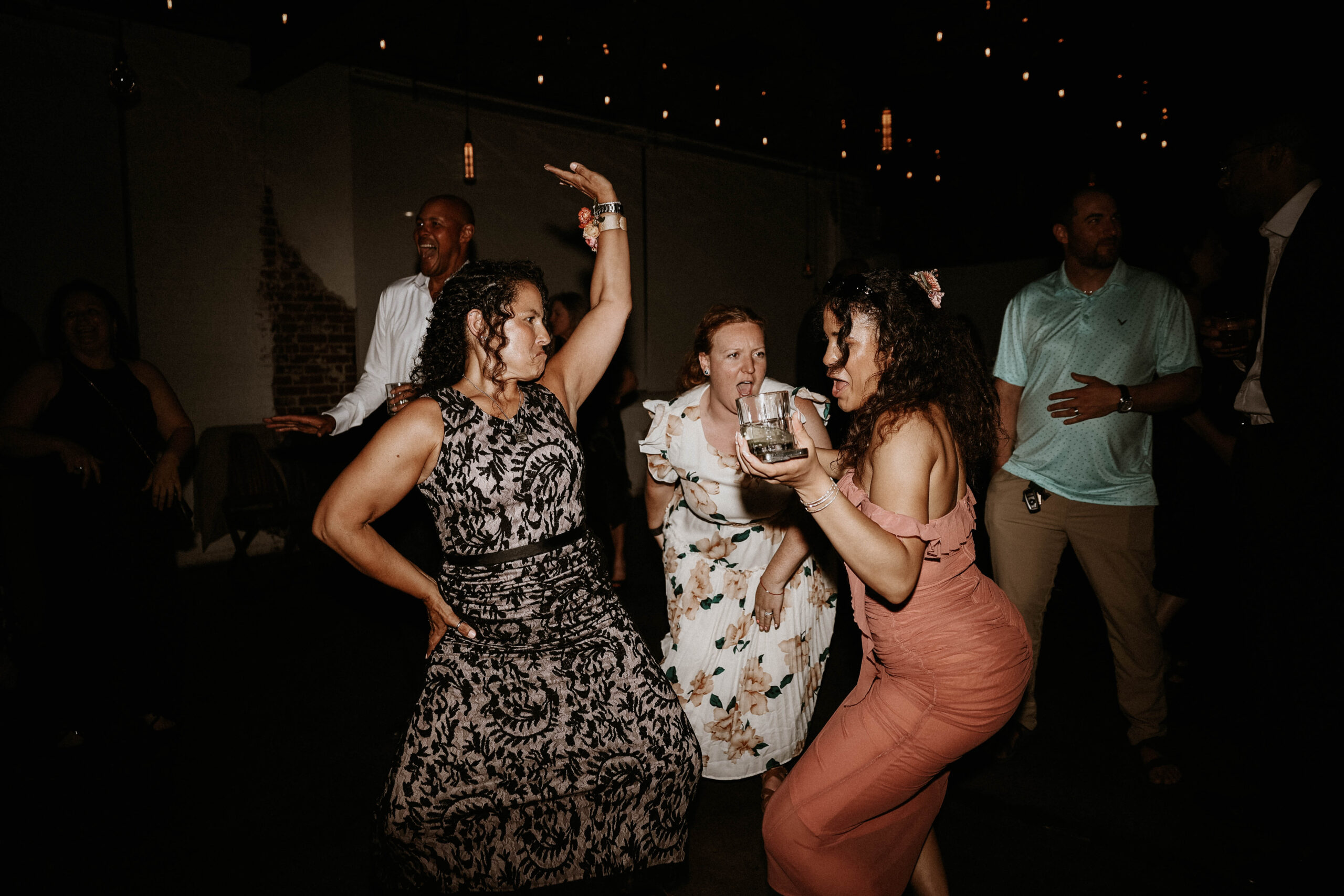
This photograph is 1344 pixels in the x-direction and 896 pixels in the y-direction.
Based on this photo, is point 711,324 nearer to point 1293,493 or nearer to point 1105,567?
point 1105,567

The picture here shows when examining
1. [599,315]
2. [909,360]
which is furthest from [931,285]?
[599,315]

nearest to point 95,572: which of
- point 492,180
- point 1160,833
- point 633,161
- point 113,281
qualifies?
point 113,281

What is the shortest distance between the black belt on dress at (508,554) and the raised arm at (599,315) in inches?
17.9

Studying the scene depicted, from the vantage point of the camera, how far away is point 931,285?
6.44 ft

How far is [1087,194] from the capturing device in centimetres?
276

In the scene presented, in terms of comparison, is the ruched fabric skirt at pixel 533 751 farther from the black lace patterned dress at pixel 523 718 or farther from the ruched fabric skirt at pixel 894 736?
the ruched fabric skirt at pixel 894 736


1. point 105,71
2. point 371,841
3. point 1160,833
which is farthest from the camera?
point 105,71

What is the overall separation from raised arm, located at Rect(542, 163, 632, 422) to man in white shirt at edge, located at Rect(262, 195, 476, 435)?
2.79ft

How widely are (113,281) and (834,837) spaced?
20.5ft

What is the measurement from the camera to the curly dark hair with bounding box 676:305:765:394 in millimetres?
2770

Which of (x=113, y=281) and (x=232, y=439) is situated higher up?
(x=113, y=281)

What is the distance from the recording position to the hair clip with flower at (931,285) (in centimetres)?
189

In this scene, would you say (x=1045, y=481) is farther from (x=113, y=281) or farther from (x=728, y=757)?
(x=113, y=281)

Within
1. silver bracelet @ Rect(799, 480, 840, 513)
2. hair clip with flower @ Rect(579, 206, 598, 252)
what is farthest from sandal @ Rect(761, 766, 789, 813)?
hair clip with flower @ Rect(579, 206, 598, 252)
